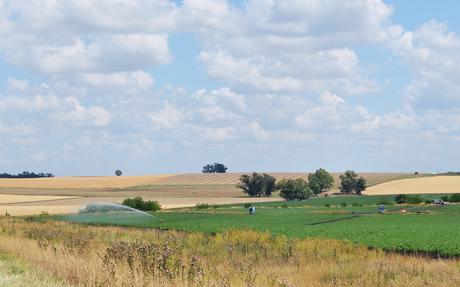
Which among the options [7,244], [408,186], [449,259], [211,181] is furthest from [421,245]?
[211,181]

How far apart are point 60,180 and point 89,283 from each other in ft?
556

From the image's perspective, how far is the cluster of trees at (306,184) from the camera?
430ft

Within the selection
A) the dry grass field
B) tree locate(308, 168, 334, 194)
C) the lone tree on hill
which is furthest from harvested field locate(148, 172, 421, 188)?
the lone tree on hill

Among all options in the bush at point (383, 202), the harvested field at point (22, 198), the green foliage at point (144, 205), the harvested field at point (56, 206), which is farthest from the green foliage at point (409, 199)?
the harvested field at point (22, 198)

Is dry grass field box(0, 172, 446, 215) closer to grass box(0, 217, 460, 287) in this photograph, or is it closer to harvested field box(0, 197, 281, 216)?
harvested field box(0, 197, 281, 216)

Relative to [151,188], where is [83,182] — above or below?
above

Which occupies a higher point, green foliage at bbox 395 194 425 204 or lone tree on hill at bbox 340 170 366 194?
lone tree on hill at bbox 340 170 366 194

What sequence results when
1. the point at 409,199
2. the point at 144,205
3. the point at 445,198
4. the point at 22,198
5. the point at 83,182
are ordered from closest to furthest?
the point at 144,205 < the point at 409,199 < the point at 445,198 < the point at 22,198 < the point at 83,182

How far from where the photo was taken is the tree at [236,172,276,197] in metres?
144

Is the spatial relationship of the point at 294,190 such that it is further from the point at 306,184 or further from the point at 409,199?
the point at 409,199

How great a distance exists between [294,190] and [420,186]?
2438cm

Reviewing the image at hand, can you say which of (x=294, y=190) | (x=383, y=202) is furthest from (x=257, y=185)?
(x=383, y=202)

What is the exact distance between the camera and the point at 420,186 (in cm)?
13425

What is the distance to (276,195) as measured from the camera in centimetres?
15088
